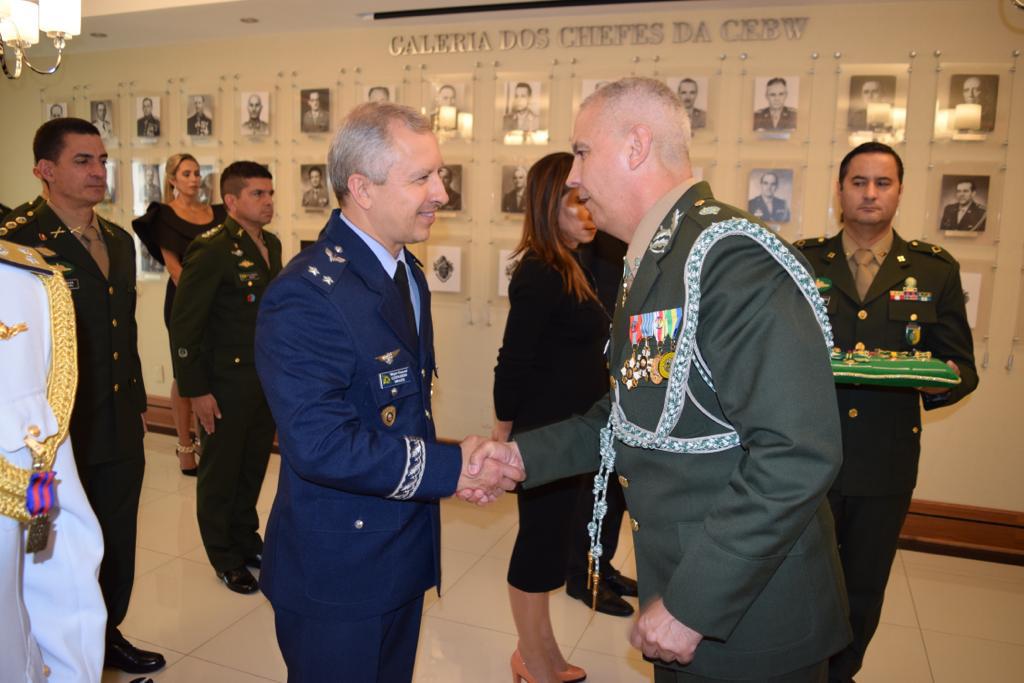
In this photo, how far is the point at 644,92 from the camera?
60.4 inches

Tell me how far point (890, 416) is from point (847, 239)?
699 mm

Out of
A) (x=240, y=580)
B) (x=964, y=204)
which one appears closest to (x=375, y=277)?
(x=240, y=580)

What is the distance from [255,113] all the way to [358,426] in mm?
5370

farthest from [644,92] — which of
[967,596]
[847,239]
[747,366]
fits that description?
[967,596]


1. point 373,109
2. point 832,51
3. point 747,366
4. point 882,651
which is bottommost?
point 882,651

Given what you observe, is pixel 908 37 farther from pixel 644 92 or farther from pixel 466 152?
pixel 644 92

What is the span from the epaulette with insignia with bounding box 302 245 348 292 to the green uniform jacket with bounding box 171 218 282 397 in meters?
2.04

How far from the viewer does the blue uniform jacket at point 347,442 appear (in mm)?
1555

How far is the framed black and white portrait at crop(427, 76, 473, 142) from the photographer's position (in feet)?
18.1

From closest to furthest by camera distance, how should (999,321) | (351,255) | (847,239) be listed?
(351,255) → (847,239) → (999,321)

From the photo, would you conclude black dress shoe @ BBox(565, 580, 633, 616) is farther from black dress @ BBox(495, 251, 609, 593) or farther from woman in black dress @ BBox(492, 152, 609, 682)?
black dress @ BBox(495, 251, 609, 593)

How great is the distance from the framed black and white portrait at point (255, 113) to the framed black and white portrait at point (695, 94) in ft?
11.0

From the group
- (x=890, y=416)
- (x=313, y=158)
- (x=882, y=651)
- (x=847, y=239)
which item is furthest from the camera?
(x=313, y=158)

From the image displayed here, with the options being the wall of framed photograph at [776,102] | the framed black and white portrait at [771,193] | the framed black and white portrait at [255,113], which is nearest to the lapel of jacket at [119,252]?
the framed black and white portrait at [255,113]
